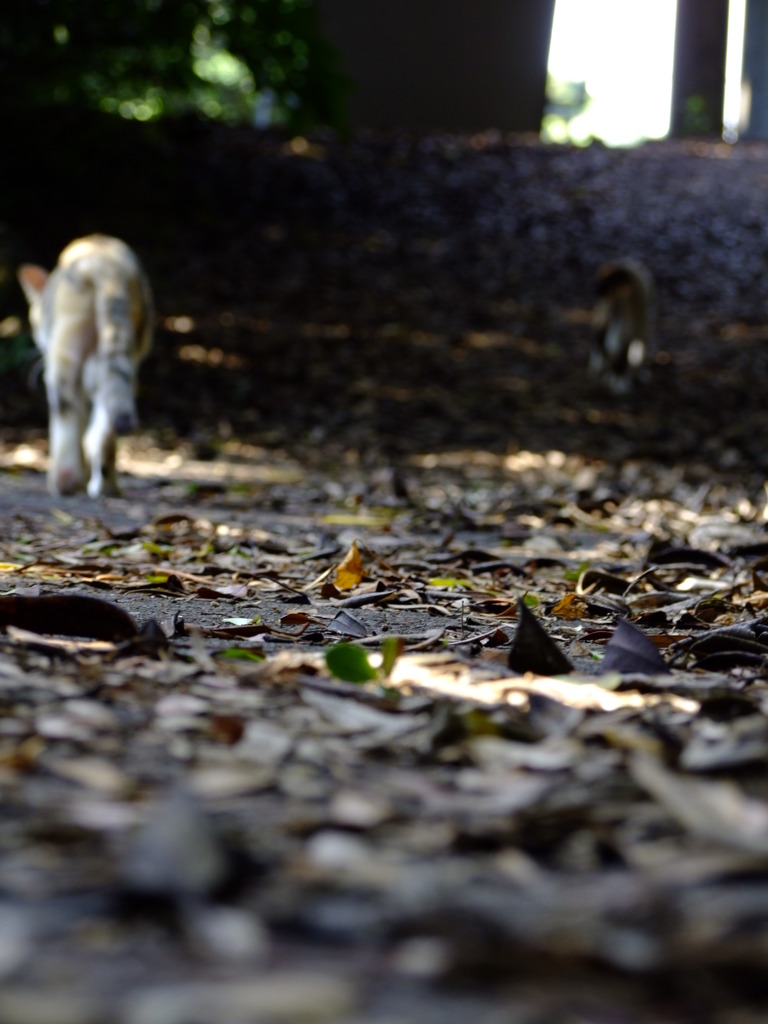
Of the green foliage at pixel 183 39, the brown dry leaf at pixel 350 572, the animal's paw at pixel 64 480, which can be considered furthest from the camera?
the green foliage at pixel 183 39

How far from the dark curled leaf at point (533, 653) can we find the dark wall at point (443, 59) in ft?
65.9

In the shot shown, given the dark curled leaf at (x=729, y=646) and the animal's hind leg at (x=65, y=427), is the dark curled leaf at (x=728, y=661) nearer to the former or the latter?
the dark curled leaf at (x=729, y=646)

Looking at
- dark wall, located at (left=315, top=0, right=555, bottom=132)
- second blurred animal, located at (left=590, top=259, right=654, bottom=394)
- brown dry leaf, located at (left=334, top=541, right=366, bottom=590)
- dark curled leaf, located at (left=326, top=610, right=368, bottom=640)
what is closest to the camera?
dark curled leaf, located at (left=326, top=610, right=368, bottom=640)

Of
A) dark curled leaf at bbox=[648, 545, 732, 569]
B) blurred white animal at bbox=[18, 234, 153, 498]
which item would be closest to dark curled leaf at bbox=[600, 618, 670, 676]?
dark curled leaf at bbox=[648, 545, 732, 569]

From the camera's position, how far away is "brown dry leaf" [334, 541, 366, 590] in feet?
13.4

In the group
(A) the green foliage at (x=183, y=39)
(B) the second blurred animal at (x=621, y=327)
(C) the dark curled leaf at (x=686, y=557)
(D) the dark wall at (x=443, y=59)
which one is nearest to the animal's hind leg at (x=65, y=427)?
(C) the dark curled leaf at (x=686, y=557)

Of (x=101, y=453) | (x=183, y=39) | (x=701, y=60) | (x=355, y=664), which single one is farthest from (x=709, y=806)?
(x=701, y=60)

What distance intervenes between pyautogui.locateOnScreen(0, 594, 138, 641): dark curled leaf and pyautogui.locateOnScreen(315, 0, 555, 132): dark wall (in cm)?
1989

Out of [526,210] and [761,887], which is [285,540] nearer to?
[761,887]

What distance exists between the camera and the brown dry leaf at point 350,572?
4.09 meters

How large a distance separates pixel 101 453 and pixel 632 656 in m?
4.69

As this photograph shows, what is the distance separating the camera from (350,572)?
4.15 metres

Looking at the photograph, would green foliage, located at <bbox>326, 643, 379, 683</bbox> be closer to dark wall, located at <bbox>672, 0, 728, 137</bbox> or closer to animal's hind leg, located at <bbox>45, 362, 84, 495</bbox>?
animal's hind leg, located at <bbox>45, 362, 84, 495</bbox>

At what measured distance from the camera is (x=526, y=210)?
18.2 metres
